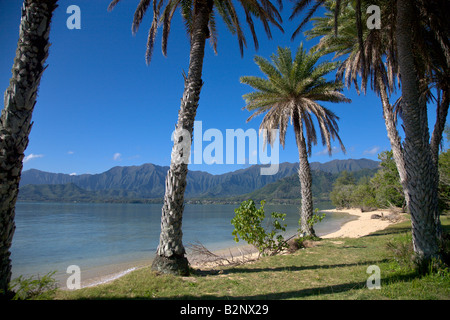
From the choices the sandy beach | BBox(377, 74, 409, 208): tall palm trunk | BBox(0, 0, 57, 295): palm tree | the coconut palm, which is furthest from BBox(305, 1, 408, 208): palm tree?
BBox(0, 0, 57, 295): palm tree

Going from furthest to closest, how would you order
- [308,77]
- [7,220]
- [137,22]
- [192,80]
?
[308,77] → [137,22] → [192,80] → [7,220]

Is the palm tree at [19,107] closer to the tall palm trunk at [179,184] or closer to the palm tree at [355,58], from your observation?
the tall palm trunk at [179,184]

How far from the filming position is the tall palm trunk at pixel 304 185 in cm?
1291

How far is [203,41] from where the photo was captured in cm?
772

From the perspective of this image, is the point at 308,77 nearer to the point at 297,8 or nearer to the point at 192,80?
the point at 297,8

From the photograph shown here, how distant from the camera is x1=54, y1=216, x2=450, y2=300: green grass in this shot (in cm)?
457

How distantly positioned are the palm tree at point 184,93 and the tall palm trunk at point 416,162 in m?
4.30

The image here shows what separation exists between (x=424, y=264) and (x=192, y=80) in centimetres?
771

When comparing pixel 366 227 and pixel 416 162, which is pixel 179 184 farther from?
pixel 366 227

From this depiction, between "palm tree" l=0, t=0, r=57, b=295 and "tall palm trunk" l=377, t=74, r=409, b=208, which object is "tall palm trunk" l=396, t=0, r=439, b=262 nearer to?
"tall palm trunk" l=377, t=74, r=409, b=208

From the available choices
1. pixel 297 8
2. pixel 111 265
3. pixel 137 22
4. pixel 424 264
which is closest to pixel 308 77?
pixel 297 8

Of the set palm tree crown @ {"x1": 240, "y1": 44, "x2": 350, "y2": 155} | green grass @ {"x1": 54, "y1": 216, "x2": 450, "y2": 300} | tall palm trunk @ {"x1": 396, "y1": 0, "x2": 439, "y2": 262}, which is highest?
palm tree crown @ {"x1": 240, "y1": 44, "x2": 350, "y2": 155}

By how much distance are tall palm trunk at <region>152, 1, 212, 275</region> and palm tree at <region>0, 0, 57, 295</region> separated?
10.9 feet

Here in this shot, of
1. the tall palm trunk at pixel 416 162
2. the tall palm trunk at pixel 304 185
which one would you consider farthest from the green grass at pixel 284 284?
the tall palm trunk at pixel 304 185
